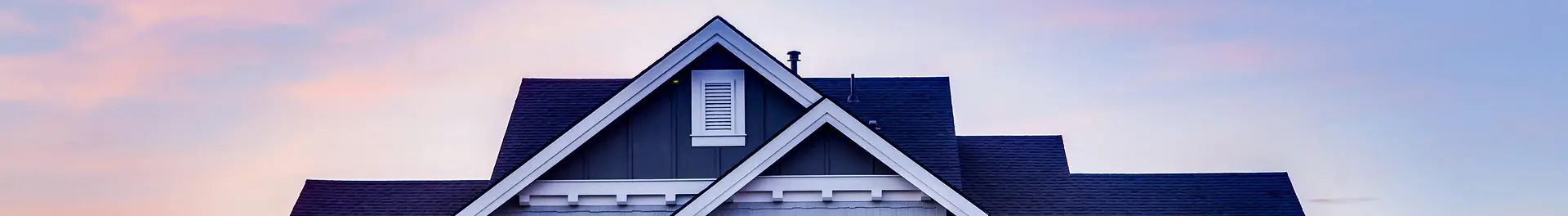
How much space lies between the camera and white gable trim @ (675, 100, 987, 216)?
1478cm

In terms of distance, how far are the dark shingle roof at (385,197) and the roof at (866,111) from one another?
2.84 ft

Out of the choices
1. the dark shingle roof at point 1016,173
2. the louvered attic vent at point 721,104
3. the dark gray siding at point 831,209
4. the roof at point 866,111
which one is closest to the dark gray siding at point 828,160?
the dark gray siding at point 831,209

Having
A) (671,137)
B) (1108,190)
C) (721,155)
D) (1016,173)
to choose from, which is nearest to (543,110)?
(671,137)

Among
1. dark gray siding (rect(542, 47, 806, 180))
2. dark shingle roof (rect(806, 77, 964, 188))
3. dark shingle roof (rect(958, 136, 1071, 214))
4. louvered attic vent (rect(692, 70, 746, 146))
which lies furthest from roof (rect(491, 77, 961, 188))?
louvered attic vent (rect(692, 70, 746, 146))

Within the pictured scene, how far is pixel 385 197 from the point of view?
61.6 feet

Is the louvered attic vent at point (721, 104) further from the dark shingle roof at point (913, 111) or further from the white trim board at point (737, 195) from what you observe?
the dark shingle roof at point (913, 111)

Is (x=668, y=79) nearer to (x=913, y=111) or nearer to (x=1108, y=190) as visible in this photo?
(x=913, y=111)

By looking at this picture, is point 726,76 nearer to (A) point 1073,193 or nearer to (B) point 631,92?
(B) point 631,92

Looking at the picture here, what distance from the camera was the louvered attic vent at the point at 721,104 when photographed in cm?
1608

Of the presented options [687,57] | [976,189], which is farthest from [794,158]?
[976,189]

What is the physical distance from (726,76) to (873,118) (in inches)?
127

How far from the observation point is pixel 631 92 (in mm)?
15703

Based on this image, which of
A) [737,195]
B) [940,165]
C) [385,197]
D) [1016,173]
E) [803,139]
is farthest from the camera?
[1016,173]

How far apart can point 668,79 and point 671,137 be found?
619 millimetres
